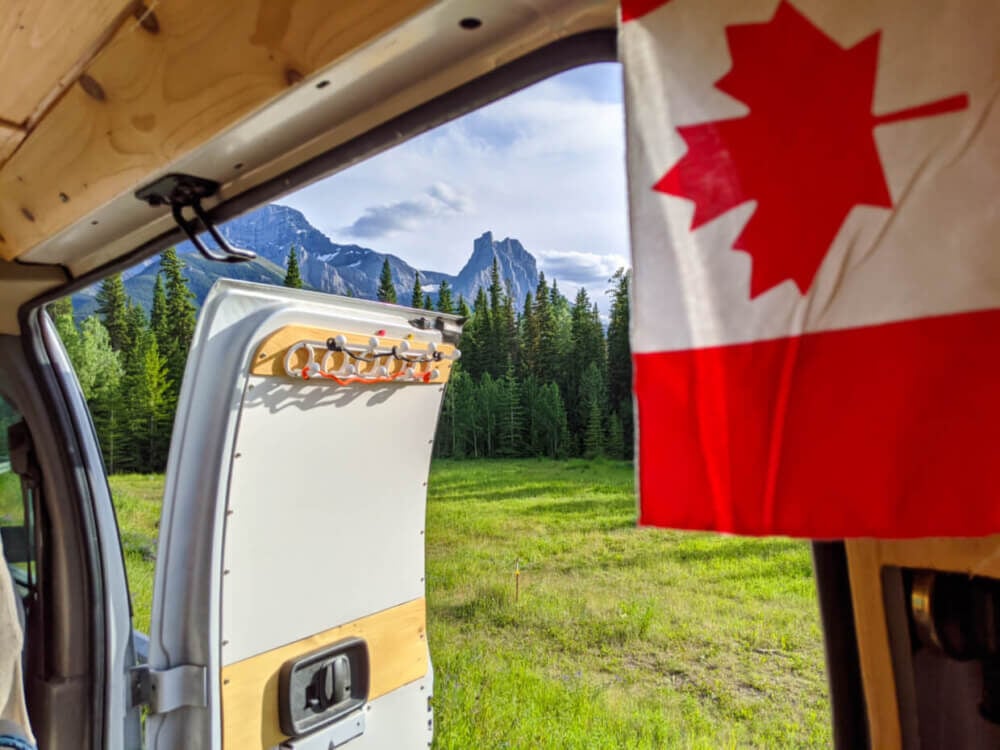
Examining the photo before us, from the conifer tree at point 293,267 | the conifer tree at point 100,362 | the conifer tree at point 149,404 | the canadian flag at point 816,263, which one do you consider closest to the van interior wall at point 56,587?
the canadian flag at point 816,263

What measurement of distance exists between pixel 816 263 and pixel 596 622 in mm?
6522

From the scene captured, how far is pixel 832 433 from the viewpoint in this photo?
51cm

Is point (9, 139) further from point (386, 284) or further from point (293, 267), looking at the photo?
point (386, 284)

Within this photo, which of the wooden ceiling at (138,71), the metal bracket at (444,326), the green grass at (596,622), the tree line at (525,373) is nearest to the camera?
the wooden ceiling at (138,71)

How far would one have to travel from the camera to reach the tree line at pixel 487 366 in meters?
5.29

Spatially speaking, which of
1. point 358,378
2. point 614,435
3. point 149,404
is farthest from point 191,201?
point 149,404

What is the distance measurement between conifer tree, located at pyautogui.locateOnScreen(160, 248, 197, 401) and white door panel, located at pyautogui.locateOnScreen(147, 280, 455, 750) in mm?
4414

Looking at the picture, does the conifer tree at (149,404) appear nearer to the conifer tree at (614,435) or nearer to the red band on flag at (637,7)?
the conifer tree at (614,435)

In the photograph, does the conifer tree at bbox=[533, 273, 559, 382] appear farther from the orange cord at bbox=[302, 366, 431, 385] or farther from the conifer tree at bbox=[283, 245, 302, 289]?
the orange cord at bbox=[302, 366, 431, 385]

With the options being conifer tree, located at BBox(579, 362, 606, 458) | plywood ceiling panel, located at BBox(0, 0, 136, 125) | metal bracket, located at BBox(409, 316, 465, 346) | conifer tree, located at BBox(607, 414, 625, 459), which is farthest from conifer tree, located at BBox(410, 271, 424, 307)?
plywood ceiling panel, located at BBox(0, 0, 136, 125)

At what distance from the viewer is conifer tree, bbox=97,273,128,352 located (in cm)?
571

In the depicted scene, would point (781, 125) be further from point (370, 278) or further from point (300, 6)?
point (370, 278)

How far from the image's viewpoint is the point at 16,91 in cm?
122

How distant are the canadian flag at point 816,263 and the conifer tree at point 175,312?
5.72 metres
